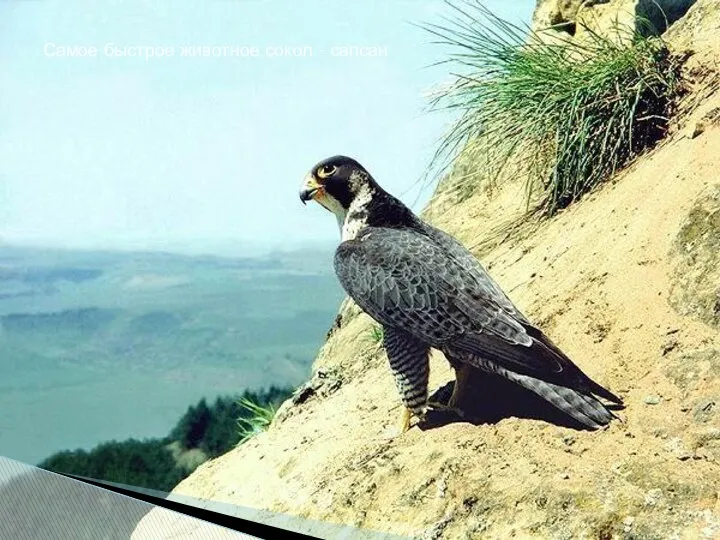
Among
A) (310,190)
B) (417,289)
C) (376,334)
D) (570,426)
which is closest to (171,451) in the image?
(376,334)

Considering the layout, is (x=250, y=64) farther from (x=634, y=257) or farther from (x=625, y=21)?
(x=634, y=257)

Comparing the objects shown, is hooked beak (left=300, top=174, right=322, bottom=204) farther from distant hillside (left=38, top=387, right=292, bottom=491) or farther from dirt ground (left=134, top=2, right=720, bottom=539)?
distant hillside (left=38, top=387, right=292, bottom=491)

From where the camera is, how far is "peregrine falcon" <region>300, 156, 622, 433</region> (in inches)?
101

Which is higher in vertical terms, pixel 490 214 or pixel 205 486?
pixel 490 214

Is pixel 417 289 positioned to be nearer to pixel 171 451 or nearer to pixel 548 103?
pixel 548 103

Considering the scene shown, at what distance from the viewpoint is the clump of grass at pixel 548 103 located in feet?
9.14

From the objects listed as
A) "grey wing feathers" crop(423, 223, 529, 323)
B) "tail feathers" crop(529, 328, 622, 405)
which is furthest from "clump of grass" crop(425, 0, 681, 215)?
"tail feathers" crop(529, 328, 622, 405)

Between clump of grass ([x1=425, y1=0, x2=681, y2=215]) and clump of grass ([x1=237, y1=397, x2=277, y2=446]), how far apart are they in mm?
902

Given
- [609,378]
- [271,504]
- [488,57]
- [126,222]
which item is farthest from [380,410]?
[126,222]

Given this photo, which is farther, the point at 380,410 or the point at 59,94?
the point at 59,94

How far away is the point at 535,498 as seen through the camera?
100.0 inches

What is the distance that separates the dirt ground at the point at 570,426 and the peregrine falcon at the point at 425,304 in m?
0.05

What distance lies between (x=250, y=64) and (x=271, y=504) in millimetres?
1315

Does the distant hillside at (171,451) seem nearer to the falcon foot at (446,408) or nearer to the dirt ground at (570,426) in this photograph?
the dirt ground at (570,426)
